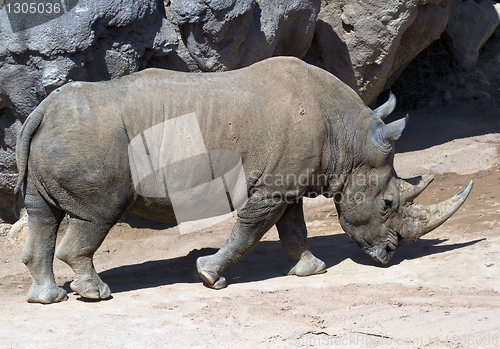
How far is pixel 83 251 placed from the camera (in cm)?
541

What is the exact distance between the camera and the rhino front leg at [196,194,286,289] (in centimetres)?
579

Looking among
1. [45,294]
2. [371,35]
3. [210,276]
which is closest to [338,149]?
[210,276]

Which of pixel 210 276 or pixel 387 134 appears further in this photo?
pixel 387 134

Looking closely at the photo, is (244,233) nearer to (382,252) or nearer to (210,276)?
(210,276)

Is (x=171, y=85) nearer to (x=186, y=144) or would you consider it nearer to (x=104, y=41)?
(x=186, y=144)

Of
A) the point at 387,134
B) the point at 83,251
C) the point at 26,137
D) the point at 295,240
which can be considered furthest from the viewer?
the point at 295,240

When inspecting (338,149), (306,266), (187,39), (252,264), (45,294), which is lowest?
(252,264)

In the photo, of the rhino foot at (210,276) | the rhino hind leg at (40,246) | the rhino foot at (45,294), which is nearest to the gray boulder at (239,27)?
the rhino foot at (210,276)

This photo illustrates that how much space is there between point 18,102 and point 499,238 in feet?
17.5

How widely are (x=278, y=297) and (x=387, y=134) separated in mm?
1831

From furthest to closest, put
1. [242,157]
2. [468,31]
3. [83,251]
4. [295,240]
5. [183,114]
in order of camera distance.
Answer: [468,31]
[295,240]
[242,157]
[183,114]
[83,251]

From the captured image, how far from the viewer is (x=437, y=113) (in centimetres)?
1147

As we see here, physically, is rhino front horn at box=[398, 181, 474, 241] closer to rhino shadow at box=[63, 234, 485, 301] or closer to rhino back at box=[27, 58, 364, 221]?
rhino shadow at box=[63, 234, 485, 301]

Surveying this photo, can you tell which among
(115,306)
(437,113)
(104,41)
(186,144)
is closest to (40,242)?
(115,306)
